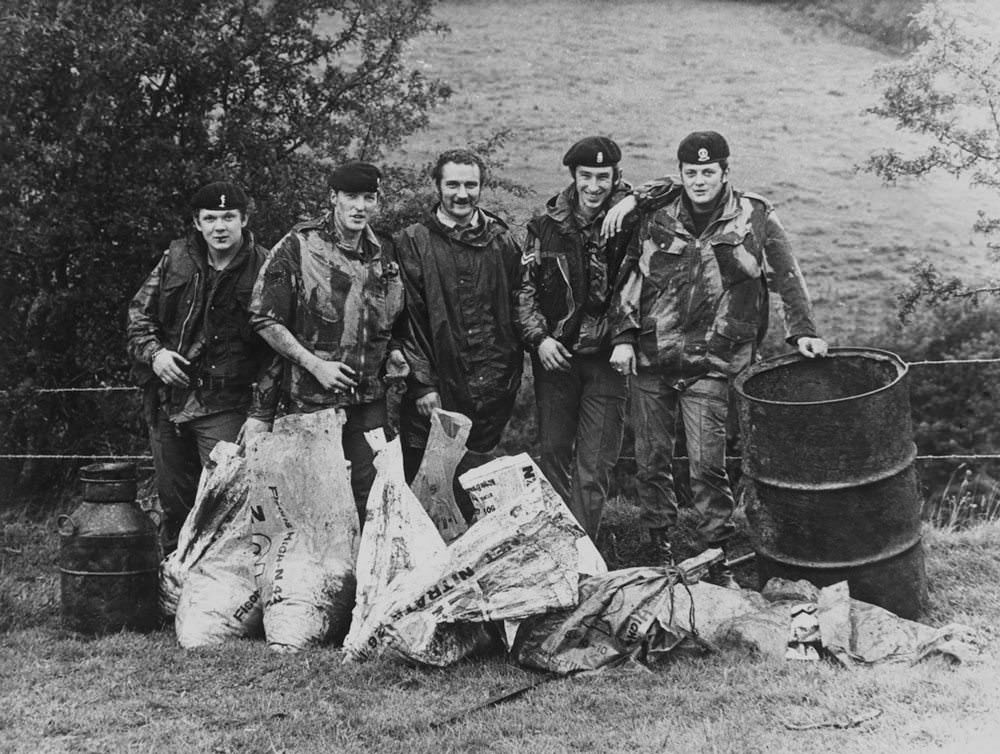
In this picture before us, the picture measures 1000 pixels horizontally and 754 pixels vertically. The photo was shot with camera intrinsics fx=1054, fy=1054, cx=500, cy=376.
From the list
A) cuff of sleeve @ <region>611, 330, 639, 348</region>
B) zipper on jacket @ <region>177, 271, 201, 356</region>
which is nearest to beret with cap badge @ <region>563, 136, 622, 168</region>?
cuff of sleeve @ <region>611, 330, 639, 348</region>

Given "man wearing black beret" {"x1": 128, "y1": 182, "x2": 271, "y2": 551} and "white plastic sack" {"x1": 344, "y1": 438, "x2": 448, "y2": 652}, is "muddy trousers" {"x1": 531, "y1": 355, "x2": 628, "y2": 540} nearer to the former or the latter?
"white plastic sack" {"x1": 344, "y1": 438, "x2": 448, "y2": 652}

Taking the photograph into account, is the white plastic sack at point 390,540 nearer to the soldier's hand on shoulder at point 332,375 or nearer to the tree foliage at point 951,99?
the soldier's hand on shoulder at point 332,375

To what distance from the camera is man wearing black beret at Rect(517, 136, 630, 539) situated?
197 inches

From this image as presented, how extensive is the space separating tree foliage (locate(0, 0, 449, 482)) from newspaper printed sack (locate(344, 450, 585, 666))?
3.60 metres

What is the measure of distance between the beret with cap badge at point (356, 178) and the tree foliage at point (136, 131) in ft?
7.22

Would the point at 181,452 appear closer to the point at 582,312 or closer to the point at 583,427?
the point at 583,427

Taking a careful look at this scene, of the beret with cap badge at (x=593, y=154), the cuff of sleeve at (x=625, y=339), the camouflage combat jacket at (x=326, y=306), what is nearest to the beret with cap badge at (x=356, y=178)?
the camouflage combat jacket at (x=326, y=306)

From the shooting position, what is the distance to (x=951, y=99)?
7.54 meters

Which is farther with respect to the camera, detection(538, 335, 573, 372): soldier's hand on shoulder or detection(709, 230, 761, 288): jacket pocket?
detection(538, 335, 573, 372): soldier's hand on shoulder

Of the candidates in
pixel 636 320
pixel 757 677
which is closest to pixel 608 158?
pixel 636 320

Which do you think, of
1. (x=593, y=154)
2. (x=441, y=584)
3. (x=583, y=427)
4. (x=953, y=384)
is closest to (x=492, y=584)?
(x=441, y=584)

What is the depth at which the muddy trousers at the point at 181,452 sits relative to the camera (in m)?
4.99

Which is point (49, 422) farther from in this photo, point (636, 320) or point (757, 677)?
point (757, 677)

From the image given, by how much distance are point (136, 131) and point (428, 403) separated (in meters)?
3.13
